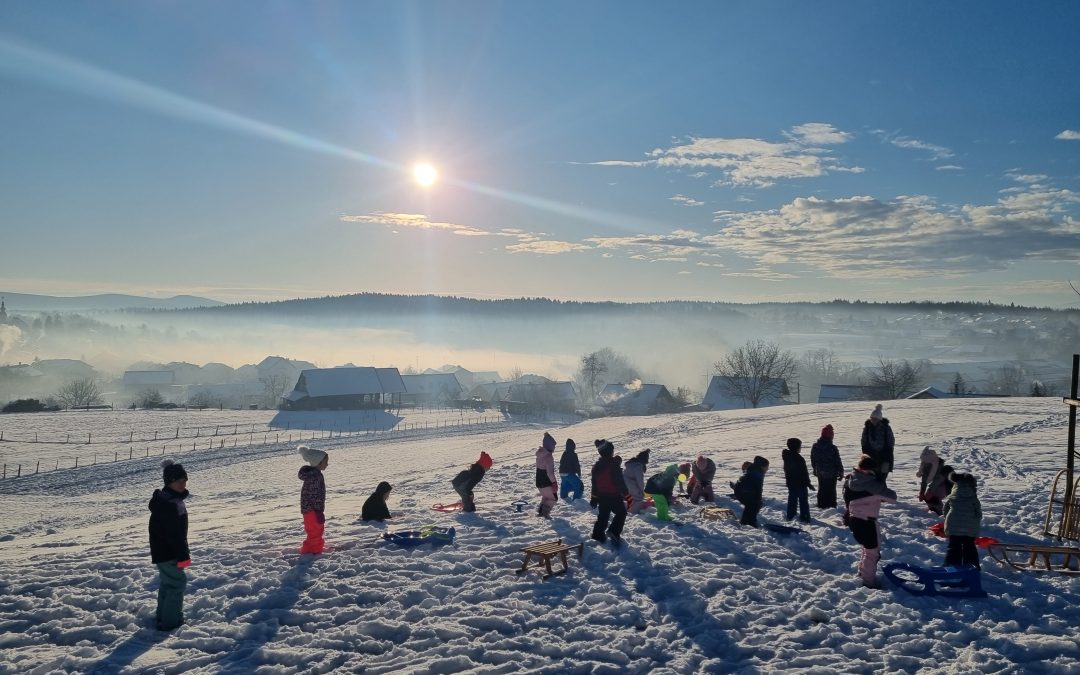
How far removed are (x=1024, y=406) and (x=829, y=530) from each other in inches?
1175

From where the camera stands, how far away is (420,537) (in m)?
13.2

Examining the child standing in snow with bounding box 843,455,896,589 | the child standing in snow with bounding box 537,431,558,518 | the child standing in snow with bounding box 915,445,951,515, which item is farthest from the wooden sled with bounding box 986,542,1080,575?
the child standing in snow with bounding box 537,431,558,518

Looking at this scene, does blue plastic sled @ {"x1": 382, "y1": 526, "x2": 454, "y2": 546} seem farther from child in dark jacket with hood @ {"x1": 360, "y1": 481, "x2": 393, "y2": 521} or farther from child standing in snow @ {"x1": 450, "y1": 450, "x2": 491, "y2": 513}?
child standing in snow @ {"x1": 450, "y1": 450, "x2": 491, "y2": 513}

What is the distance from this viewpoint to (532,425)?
2749 inches

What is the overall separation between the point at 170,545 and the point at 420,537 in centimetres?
488

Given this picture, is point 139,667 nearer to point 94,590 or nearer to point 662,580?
point 94,590

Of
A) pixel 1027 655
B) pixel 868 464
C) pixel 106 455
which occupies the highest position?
pixel 868 464

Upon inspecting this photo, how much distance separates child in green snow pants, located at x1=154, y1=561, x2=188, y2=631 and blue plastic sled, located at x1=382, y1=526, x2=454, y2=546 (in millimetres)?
4311

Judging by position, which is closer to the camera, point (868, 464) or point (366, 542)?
point (868, 464)

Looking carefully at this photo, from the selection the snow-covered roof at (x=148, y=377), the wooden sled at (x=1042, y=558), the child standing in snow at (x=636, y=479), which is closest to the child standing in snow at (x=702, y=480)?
the child standing in snow at (x=636, y=479)

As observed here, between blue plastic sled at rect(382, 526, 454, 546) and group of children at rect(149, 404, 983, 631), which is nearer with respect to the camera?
group of children at rect(149, 404, 983, 631)

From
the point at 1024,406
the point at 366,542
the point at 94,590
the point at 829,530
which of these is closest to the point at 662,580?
the point at 829,530

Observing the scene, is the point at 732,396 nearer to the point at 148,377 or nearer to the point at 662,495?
the point at 662,495

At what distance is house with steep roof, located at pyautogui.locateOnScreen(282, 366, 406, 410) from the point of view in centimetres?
8188
